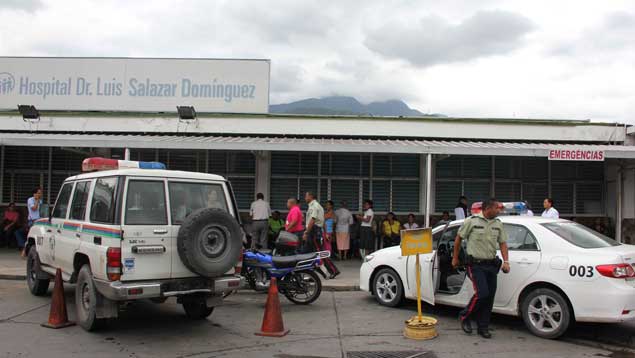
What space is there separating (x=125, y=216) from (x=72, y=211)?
1.64 meters

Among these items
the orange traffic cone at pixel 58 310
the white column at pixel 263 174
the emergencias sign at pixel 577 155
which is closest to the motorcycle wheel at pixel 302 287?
the orange traffic cone at pixel 58 310

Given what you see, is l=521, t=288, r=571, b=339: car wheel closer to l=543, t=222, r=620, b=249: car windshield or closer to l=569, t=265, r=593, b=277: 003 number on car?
l=569, t=265, r=593, b=277: 003 number on car

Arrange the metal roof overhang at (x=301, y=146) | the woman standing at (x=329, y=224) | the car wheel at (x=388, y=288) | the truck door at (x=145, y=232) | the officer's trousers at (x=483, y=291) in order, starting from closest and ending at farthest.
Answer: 1. the truck door at (x=145, y=232)
2. the officer's trousers at (x=483, y=291)
3. the car wheel at (x=388, y=288)
4. the metal roof overhang at (x=301, y=146)
5. the woman standing at (x=329, y=224)

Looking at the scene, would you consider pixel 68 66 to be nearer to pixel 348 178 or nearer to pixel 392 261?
pixel 348 178

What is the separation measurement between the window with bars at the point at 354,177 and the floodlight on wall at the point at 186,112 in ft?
8.22

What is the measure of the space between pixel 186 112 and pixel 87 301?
9.14m

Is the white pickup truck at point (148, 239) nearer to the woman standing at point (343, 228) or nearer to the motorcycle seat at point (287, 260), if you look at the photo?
the motorcycle seat at point (287, 260)

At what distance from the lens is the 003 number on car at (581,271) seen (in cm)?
634

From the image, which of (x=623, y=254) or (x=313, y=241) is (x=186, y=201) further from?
(x=313, y=241)

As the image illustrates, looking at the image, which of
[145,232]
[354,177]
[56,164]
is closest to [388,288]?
[145,232]

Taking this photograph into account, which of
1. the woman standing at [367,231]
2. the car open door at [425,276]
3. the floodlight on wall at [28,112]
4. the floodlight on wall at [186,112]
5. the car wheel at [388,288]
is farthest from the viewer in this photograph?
the floodlight on wall at [28,112]

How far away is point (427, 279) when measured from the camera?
25.6 ft

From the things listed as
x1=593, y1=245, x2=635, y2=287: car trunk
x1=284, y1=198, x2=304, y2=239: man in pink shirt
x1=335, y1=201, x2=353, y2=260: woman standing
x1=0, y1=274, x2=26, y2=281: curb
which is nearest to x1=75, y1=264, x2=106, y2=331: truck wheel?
x1=0, y1=274, x2=26, y2=281: curb

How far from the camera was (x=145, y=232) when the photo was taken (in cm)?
615
